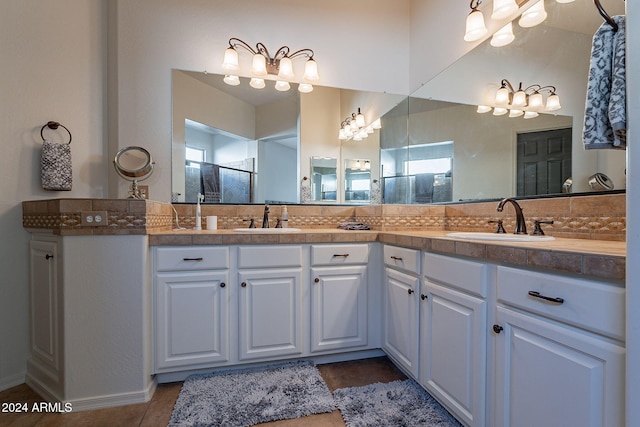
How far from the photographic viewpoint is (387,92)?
2701mm

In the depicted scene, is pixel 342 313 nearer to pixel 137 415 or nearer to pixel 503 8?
pixel 137 415

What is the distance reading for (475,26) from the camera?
1.90m

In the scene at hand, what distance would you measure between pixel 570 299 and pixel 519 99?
1270mm

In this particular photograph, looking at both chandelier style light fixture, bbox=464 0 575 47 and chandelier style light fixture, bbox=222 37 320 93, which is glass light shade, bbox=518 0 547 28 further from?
chandelier style light fixture, bbox=222 37 320 93

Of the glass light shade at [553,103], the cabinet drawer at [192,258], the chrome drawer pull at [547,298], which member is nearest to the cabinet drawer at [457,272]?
the chrome drawer pull at [547,298]

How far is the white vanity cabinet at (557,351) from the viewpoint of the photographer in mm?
774

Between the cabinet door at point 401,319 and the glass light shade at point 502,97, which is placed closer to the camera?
the cabinet door at point 401,319

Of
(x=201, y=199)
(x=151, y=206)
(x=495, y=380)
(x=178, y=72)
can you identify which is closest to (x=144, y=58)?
(x=178, y=72)

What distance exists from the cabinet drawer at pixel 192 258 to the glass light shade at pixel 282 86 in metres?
1.39

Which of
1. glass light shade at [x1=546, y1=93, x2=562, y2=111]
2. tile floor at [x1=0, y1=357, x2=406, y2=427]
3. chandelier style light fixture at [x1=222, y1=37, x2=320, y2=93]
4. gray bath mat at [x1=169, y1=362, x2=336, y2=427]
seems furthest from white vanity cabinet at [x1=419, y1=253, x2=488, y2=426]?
chandelier style light fixture at [x1=222, y1=37, x2=320, y2=93]

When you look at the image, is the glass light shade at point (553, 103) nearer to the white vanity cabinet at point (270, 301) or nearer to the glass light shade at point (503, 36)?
the glass light shade at point (503, 36)

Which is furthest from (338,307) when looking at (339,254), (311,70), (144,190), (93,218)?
(311,70)

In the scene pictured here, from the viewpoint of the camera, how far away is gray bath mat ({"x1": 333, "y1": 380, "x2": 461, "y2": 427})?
1.41 meters

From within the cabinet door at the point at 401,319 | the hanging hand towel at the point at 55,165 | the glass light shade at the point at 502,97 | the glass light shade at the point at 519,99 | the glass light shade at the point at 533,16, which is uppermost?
the glass light shade at the point at 533,16
